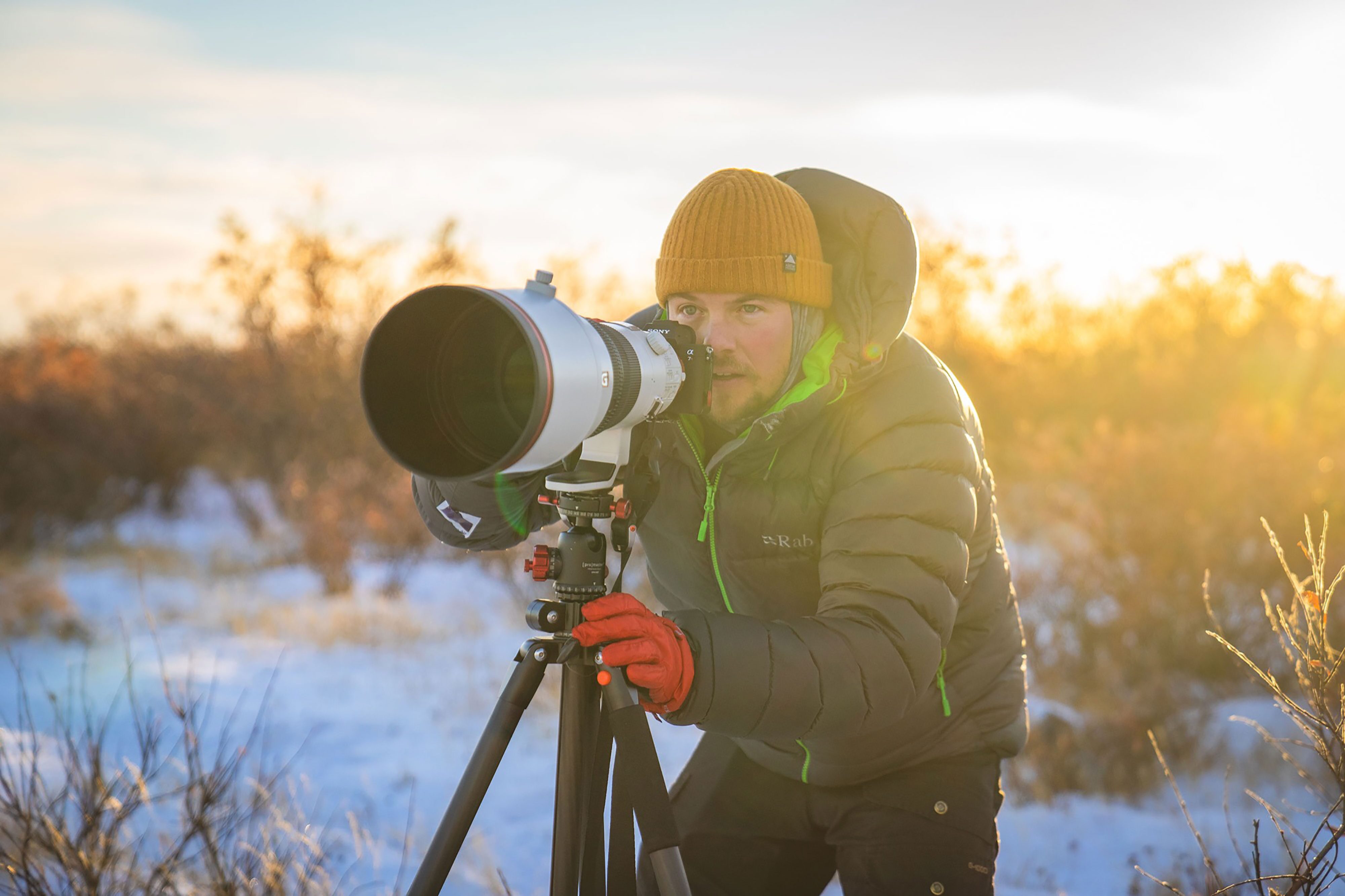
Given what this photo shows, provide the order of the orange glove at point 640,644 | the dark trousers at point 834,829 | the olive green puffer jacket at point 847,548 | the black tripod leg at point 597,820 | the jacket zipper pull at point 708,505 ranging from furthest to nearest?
the jacket zipper pull at point 708,505 < the dark trousers at point 834,829 < the black tripod leg at point 597,820 < the olive green puffer jacket at point 847,548 < the orange glove at point 640,644

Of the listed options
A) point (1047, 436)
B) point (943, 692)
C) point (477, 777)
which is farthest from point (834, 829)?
point (1047, 436)

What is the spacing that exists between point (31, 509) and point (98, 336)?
12.0m

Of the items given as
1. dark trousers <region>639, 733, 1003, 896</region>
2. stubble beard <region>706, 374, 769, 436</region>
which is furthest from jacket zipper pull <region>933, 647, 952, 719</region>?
stubble beard <region>706, 374, 769, 436</region>

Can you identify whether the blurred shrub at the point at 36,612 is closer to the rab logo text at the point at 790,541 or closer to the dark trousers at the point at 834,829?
the dark trousers at the point at 834,829

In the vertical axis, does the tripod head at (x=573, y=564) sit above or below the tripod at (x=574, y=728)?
above

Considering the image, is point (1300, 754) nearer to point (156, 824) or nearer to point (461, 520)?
point (461, 520)

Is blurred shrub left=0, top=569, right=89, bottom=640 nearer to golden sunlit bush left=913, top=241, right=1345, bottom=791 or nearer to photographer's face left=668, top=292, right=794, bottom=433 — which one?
photographer's face left=668, top=292, right=794, bottom=433

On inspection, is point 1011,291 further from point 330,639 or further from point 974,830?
point 974,830

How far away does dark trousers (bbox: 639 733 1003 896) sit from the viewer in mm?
1719

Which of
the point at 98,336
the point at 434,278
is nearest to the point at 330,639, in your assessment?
the point at 434,278

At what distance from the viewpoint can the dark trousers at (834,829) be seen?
5.64 feet

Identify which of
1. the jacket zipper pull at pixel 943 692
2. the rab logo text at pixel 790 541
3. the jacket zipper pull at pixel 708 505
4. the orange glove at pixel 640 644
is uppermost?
the jacket zipper pull at pixel 708 505

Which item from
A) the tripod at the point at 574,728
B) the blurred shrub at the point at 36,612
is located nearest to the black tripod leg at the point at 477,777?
the tripod at the point at 574,728

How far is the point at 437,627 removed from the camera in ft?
18.4
